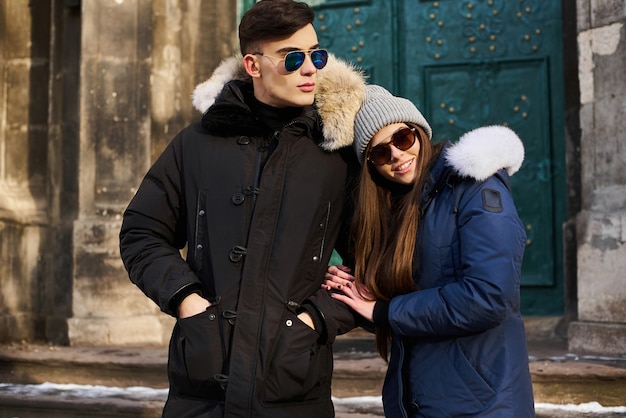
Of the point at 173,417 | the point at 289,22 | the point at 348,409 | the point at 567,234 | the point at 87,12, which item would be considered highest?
the point at 87,12

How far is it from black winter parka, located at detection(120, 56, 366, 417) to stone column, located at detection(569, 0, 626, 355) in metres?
3.07

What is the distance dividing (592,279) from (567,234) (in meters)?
0.71

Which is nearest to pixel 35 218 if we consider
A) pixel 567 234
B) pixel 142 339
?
pixel 142 339

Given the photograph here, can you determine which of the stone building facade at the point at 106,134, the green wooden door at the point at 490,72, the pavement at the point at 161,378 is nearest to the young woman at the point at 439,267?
the pavement at the point at 161,378

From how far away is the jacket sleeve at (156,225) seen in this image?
8.82ft

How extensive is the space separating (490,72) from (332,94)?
420 centimetres

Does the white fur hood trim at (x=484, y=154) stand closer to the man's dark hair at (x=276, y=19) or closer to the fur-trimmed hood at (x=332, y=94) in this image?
the fur-trimmed hood at (x=332, y=94)

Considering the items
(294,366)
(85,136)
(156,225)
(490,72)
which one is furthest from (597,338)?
(85,136)

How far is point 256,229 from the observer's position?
258cm

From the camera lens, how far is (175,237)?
2.83m

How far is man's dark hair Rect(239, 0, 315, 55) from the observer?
265cm

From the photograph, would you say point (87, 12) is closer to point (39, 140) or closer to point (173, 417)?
point (39, 140)

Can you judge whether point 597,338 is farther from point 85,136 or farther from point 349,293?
point 85,136

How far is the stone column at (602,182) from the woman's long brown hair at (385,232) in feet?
9.73
